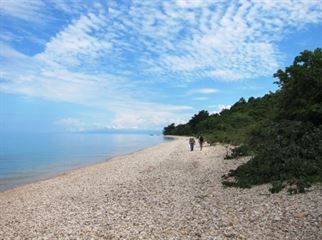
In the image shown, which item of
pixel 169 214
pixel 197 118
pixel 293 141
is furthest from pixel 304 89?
pixel 197 118

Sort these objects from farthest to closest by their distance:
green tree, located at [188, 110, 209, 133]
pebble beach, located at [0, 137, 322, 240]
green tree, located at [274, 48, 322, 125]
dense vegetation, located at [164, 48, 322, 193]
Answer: green tree, located at [188, 110, 209, 133] → green tree, located at [274, 48, 322, 125] → dense vegetation, located at [164, 48, 322, 193] → pebble beach, located at [0, 137, 322, 240]

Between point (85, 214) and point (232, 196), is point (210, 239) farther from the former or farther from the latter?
point (85, 214)

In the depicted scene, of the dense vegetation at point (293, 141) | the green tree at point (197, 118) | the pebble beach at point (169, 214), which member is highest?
the green tree at point (197, 118)

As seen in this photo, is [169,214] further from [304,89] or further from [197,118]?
[197,118]

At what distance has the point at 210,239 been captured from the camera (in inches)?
381

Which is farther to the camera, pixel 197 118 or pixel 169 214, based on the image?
pixel 197 118

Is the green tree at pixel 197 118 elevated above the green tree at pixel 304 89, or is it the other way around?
the green tree at pixel 197 118

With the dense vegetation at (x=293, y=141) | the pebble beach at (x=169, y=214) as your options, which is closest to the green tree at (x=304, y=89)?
the dense vegetation at (x=293, y=141)

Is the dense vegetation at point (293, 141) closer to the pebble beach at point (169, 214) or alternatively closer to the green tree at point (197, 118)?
the pebble beach at point (169, 214)

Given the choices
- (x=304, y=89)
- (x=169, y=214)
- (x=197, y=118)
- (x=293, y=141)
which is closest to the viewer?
(x=169, y=214)

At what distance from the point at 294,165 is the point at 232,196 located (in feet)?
11.1

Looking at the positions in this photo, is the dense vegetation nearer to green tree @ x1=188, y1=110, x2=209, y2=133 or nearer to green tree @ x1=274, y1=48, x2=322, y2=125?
green tree @ x1=274, y1=48, x2=322, y2=125

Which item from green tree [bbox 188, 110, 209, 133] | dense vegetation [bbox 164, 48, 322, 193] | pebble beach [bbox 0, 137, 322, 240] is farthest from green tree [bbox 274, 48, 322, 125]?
green tree [bbox 188, 110, 209, 133]

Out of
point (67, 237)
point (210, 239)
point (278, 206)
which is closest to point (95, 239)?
point (67, 237)
